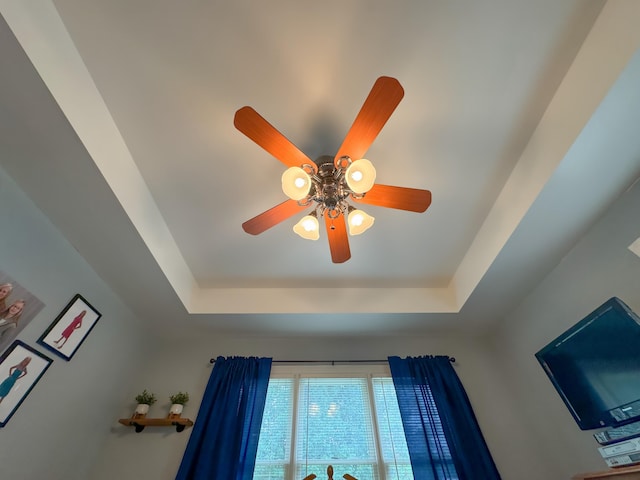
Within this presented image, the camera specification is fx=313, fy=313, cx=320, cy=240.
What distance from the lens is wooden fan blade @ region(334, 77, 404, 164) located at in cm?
117

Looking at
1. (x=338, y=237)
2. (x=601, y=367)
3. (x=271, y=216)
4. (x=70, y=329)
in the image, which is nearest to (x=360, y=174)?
(x=338, y=237)

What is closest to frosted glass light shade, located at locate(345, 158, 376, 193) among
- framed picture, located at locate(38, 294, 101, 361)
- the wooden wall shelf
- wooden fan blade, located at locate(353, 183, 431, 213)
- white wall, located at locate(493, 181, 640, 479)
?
wooden fan blade, located at locate(353, 183, 431, 213)

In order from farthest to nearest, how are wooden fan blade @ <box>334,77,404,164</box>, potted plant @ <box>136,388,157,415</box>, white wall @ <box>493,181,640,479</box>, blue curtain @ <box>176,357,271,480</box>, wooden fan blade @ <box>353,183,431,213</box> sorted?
potted plant @ <box>136,388,157,415</box> < blue curtain @ <box>176,357,271,480</box> < white wall @ <box>493,181,640,479</box> < wooden fan blade @ <box>353,183,431,213</box> < wooden fan blade @ <box>334,77,404,164</box>

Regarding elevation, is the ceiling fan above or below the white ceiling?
below

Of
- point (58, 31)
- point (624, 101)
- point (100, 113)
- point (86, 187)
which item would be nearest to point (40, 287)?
point (86, 187)

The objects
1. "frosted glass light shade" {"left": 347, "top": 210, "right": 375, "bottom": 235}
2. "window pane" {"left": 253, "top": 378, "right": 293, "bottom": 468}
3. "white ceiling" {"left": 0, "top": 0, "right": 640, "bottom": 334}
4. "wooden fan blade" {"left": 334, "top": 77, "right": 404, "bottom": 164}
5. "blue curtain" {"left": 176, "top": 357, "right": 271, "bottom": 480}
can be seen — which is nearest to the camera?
"wooden fan blade" {"left": 334, "top": 77, "right": 404, "bottom": 164}

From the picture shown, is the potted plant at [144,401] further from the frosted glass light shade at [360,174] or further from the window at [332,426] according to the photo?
the frosted glass light shade at [360,174]

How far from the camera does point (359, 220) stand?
62.8 inches

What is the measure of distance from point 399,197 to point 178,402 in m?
2.39

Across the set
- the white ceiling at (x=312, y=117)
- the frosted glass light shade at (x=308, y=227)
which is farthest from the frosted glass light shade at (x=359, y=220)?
the white ceiling at (x=312, y=117)

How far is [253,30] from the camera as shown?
4.45 ft

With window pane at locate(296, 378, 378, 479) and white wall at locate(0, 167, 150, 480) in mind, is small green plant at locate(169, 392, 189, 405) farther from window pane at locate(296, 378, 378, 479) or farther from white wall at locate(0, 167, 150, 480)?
window pane at locate(296, 378, 378, 479)

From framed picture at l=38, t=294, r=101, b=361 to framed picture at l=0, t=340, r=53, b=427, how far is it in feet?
0.31

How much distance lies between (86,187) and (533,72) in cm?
230
